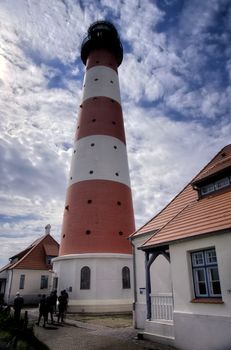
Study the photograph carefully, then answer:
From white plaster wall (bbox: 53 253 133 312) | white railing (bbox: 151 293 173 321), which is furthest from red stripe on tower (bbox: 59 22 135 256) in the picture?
white railing (bbox: 151 293 173 321)

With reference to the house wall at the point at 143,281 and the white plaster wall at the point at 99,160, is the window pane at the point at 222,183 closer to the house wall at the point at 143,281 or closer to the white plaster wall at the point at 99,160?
the house wall at the point at 143,281

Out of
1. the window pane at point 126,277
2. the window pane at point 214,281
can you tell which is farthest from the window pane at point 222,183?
the window pane at point 126,277

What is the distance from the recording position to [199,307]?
826 centimetres

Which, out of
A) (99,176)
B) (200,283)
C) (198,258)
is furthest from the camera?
(99,176)

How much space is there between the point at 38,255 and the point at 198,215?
2363cm

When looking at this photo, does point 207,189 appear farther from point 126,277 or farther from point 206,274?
point 126,277

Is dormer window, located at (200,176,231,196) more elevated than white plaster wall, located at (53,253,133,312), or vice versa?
dormer window, located at (200,176,231,196)

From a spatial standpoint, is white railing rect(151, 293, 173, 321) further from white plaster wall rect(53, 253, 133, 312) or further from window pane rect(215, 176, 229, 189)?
white plaster wall rect(53, 253, 133, 312)

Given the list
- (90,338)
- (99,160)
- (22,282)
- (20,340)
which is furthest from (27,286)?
(20,340)

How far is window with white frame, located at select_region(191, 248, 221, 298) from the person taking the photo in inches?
325

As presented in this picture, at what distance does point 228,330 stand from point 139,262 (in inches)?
268

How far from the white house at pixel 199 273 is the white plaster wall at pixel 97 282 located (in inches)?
325

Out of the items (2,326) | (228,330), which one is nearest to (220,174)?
(228,330)

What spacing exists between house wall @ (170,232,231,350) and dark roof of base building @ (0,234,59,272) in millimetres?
21898
